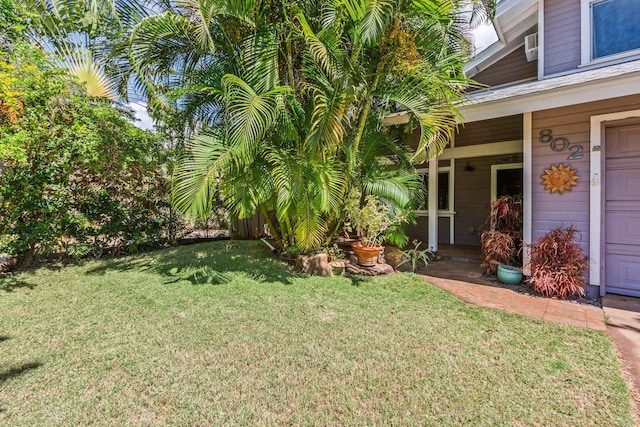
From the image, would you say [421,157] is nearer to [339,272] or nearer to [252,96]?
[339,272]

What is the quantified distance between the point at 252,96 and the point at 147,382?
3.67 metres

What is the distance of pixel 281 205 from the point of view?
4.65 meters

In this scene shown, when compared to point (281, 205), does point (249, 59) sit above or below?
above

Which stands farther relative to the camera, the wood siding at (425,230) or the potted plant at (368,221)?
the wood siding at (425,230)

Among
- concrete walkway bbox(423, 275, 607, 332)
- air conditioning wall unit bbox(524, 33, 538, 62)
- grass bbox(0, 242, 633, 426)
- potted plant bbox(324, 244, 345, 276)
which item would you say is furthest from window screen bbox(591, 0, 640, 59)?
potted plant bbox(324, 244, 345, 276)

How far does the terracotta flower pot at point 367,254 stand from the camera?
5602mm

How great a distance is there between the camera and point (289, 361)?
8.98ft

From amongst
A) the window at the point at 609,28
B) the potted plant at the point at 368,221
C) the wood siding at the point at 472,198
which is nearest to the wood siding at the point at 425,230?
the wood siding at the point at 472,198

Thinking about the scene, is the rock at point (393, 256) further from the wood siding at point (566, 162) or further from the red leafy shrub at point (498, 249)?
the wood siding at point (566, 162)

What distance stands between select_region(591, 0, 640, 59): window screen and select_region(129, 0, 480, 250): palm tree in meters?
2.24

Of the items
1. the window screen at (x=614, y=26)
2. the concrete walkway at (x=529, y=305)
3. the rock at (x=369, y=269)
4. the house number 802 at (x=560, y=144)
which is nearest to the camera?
the concrete walkway at (x=529, y=305)

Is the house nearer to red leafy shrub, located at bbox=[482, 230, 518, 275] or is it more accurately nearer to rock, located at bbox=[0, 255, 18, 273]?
red leafy shrub, located at bbox=[482, 230, 518, 275]

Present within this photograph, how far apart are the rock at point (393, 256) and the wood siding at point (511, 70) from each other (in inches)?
210

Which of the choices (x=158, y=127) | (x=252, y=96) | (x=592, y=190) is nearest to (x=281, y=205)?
(x=252, y=96)
